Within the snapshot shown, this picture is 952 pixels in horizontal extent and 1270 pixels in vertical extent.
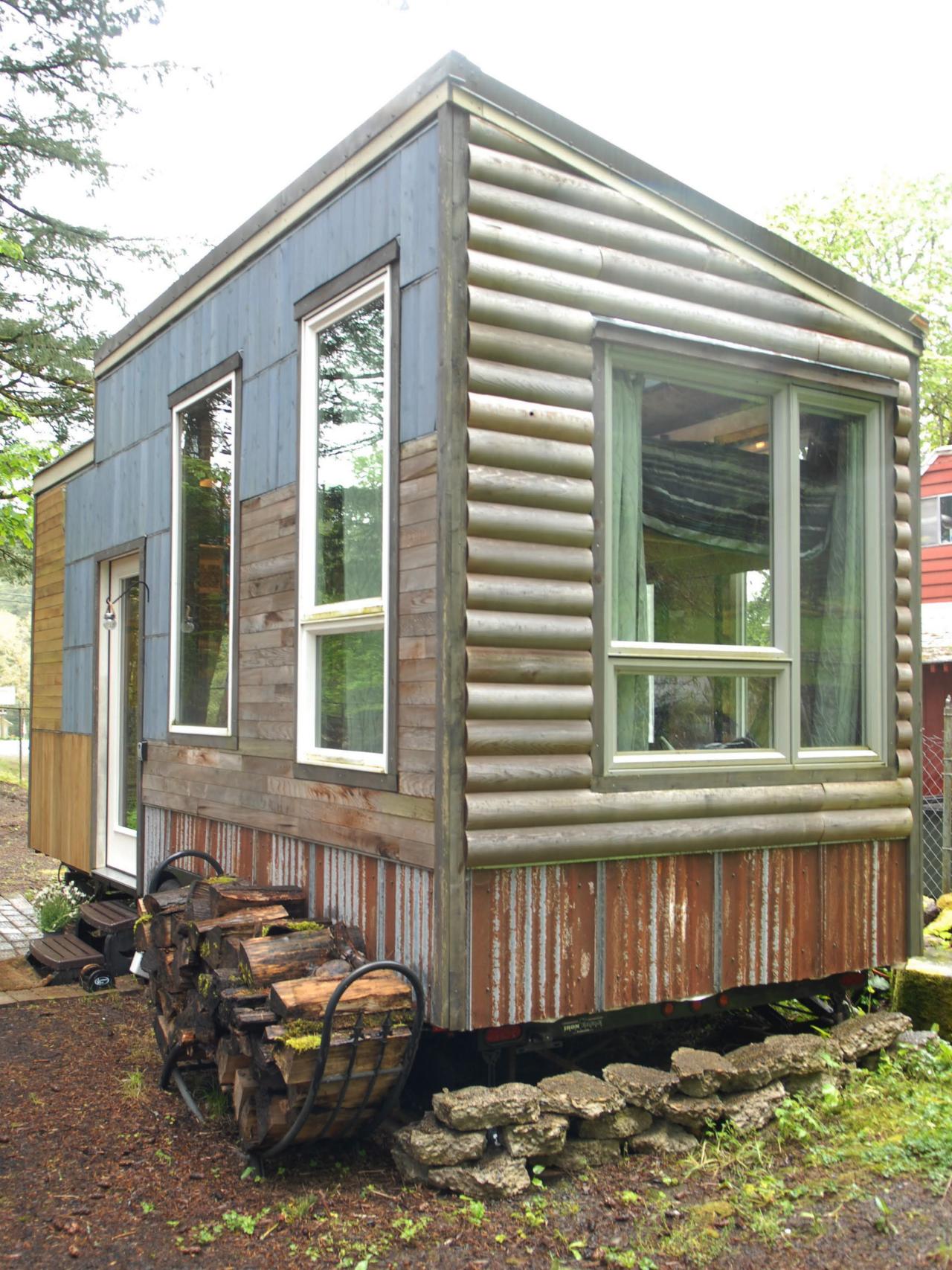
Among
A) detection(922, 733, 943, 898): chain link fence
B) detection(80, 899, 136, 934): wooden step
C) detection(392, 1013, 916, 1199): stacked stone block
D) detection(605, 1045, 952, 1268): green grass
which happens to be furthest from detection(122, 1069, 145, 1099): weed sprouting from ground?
detection(922, 733, 943, 898): chain link fence

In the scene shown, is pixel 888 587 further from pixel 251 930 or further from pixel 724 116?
pixel 724 116

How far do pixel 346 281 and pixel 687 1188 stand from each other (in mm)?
3871

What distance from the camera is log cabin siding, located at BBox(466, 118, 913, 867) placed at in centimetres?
421

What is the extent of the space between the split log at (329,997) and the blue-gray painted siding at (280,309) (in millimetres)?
2081

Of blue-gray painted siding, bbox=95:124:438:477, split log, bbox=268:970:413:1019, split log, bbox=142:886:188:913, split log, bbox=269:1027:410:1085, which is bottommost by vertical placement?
split log, bbox=269:1027:410:1085

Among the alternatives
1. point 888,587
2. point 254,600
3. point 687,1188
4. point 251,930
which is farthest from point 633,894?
point 254,600

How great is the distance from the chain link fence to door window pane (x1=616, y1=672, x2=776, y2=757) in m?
3.93

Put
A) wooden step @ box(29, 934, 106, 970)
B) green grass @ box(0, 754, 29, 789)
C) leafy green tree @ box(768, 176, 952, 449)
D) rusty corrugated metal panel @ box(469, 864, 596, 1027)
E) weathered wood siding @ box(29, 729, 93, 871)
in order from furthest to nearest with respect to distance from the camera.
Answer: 1. leafy green tree @ box(768, 176, 952, 449)
2. green grass @ box(0, 754, 29, 789)
3. weathered wood siding @ box(29, 729, 93, 871)
4. wooden step @ box(29, 934, 106, 970)
5. rusty corrugated metal panel @ box(469, 864, 596, 1027)

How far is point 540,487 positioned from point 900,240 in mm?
21628

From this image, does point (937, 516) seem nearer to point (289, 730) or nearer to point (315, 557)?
point (315, 557)

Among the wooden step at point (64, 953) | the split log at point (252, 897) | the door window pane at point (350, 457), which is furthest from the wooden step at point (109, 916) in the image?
the door window pane at point (350, 457)

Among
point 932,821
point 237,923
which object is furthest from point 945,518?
point 237,923

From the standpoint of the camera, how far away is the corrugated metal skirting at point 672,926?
4219mm

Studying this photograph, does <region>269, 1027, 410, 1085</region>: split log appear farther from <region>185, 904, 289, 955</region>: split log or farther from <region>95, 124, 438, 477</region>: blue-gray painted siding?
<region>95, 124, 438, 477</region>: blue-gray painted siding
